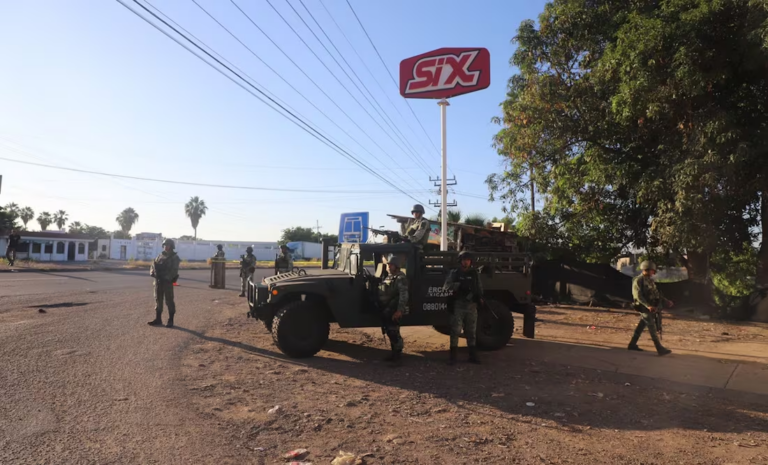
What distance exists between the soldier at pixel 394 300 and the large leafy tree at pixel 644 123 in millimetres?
6777

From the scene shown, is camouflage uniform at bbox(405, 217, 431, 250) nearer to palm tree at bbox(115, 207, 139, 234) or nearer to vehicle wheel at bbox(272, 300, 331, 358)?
vehicle wheel at bbox(272, 300, 331, 358)

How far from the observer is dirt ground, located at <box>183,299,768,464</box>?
13.0ft

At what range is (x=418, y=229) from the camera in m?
8.12

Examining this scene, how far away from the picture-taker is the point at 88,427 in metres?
4.11

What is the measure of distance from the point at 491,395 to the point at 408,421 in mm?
1325

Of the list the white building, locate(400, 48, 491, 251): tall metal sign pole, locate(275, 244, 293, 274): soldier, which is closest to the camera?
locate(400, 48, 491, 251): tall metal sign pole

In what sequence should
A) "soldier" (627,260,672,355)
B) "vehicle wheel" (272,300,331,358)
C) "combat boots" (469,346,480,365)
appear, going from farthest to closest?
1. "soldier" (627,260,672,355)
2. "combat boots" (469,346,480,365)
3. "vehicle wheel" (272,300,331,358)

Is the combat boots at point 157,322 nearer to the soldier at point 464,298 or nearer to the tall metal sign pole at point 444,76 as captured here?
the soldier at point 464,298

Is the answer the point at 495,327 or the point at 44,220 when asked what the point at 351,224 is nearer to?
the point at 495,327

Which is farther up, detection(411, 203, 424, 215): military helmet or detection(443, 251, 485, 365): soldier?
detection(411, 203, 424, 215): military helmet

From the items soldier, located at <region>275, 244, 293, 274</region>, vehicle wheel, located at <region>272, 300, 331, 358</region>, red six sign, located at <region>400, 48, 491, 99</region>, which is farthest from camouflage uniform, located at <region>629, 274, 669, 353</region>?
soldier, located at <region>275, 244, 293, 274</region>

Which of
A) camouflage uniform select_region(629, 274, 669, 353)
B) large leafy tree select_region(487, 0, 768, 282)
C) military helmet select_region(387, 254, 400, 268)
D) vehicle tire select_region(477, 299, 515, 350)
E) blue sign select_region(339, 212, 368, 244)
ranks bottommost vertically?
vehicle tire select_region(477, 299, 515, 350)

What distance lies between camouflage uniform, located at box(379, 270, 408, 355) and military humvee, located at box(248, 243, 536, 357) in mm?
255

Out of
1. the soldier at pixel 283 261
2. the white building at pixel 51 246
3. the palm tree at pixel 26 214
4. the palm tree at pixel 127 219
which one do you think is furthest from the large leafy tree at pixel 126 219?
the soldier at pixel 283 261
